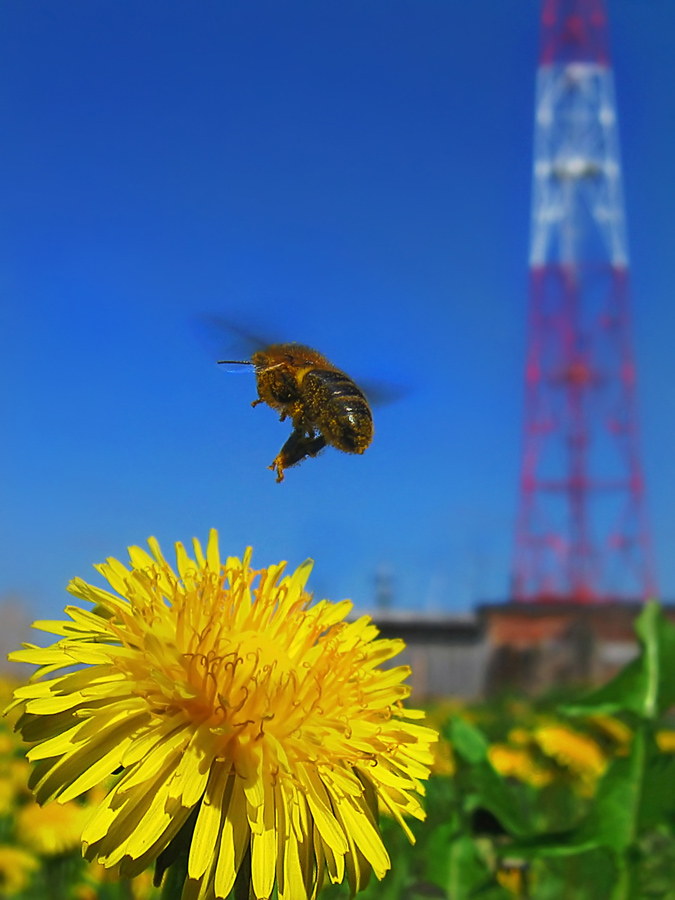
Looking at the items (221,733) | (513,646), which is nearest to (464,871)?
(221,733)

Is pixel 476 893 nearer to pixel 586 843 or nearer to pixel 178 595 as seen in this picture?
pixel 586 843

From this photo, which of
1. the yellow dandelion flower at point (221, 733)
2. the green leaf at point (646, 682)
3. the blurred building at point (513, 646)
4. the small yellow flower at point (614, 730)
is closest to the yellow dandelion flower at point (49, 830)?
the green leaf at point (646, 682)

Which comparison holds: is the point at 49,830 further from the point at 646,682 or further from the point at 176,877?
the point at 176,877

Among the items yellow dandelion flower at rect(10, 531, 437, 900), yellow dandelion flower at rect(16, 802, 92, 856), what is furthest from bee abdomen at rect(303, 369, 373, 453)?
yellow dandelion flower at rect(16, 802, 92, 856)

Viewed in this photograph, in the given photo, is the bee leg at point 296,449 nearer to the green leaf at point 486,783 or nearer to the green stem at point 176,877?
the green stem at point 176,877

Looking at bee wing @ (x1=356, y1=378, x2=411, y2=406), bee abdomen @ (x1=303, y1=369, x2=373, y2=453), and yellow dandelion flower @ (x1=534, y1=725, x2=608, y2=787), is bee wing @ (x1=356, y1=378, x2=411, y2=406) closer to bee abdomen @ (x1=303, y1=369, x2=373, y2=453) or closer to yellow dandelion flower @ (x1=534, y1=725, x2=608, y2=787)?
bee abdomen @ (x1=303, y1=369, x2=373, y2=453)

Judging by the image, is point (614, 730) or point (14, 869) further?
point (614, 730)
